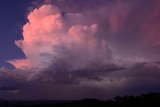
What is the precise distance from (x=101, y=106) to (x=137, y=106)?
38053mm

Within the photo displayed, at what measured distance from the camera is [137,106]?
6412 inches

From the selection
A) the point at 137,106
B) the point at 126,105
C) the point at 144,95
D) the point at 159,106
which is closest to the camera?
the point at 159,106

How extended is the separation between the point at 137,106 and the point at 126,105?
12.2 m

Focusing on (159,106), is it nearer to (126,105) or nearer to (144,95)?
(126,105)

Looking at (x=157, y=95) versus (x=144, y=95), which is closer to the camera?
(x=157, y=95)

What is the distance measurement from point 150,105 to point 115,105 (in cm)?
3228

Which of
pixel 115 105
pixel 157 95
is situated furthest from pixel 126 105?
pixel 157 95

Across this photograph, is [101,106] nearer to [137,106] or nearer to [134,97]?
[134,97]

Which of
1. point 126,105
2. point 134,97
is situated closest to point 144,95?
point 134,97

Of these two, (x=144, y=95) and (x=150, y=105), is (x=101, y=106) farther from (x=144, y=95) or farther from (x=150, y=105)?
(x=150, y=105)

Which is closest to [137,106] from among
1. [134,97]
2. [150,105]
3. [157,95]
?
[150,105]

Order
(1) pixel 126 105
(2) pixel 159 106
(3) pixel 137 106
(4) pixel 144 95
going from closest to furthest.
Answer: (2) pixel 159 106
(3) pixel 137 106
(1) pixel 126 105
(4) pixel 144 95

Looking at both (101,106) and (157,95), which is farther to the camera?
(101,106)

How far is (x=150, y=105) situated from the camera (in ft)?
507
